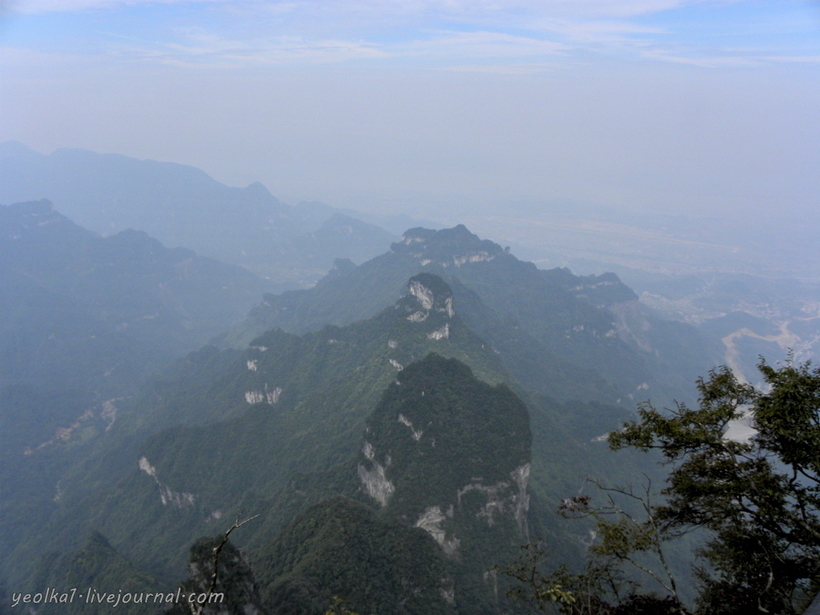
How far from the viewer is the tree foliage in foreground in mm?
10148

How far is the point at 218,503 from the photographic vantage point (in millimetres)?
57781

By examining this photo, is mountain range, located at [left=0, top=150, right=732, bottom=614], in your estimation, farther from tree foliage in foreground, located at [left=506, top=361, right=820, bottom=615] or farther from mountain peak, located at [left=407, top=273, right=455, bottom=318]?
tree foliage in foreground, located at [left=506, top=361, right=820, bottom=615]

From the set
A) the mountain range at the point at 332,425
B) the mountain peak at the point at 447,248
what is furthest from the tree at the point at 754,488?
the mountain peak at the point at 447,248

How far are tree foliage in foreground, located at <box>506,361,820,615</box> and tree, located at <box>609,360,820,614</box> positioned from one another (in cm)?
2

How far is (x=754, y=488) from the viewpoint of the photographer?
33.5ft

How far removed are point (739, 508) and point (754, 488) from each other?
0.61 metres

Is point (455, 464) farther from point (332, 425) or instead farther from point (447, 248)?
point (447, 248)

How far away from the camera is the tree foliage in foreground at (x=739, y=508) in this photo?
33.3 feet

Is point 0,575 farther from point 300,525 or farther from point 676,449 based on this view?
point 676,449

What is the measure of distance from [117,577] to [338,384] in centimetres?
3494

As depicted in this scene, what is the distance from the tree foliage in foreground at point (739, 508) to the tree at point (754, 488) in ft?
0.08

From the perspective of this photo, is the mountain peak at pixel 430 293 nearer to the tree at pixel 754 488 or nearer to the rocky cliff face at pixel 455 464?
the rocky cliff face at pixel 455 464

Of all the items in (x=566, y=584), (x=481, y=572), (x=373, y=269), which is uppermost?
(x=566, y=584)

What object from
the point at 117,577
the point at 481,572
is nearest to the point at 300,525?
the point at 481,572
